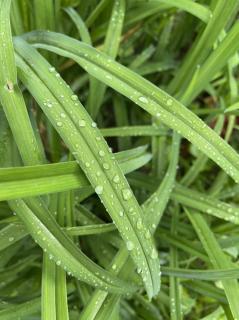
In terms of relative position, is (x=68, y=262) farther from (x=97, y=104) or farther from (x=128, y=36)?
(x=128, y=36)

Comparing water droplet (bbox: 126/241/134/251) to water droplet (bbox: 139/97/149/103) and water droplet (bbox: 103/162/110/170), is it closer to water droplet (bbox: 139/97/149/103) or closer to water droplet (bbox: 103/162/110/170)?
water droplet (bbox: 103/162/110/170)

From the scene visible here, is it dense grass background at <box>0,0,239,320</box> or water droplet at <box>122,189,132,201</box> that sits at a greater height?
dense grass background at <box>0,0,239,320</box>

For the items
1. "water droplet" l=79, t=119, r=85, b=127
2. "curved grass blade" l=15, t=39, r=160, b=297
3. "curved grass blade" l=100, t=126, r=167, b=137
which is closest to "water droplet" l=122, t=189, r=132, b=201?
"curved grass blade" l=15, t=39, r=160, b=297

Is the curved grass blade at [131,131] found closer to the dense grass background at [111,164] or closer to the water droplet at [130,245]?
the dense grass background at [111,164]

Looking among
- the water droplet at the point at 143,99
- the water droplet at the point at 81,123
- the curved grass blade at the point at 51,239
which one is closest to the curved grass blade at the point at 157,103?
the water droplet at the point at 143,99

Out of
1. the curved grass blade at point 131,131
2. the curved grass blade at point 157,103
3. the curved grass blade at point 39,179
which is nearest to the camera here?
the curved grass blade at point 39,179

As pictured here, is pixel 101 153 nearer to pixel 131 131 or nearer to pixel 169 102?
pixel 169 102

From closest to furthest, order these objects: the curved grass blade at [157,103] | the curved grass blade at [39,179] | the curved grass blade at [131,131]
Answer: the curved grass blade at [39,179] < the curved grass blade at [157,103] < the curved grass blade at [131,131]
